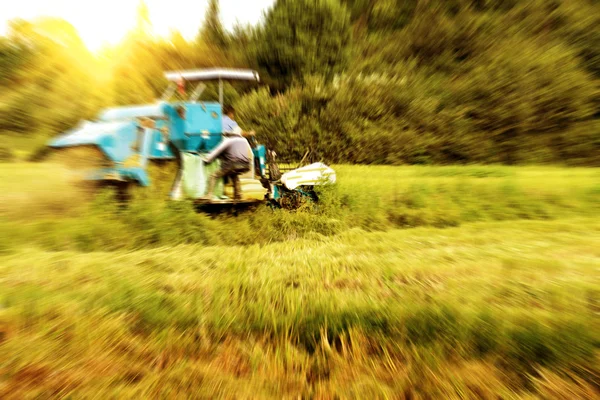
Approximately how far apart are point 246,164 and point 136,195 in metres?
1.71

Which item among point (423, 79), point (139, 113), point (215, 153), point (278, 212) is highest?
point (423, 79)

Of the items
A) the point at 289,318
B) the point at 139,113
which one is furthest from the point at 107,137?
the point at 289,318

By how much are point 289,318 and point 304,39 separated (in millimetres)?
15583

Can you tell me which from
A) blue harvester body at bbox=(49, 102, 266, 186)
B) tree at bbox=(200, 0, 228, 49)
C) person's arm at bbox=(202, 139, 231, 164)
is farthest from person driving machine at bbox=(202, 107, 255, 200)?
tree at bbox=(200, 0, 228, 49)

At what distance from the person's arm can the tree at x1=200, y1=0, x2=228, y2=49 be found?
1354 cm

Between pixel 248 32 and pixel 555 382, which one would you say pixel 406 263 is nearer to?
pixel 555 382

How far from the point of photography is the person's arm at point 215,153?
524 centimetres

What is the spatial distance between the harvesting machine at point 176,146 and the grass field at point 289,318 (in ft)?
2.32

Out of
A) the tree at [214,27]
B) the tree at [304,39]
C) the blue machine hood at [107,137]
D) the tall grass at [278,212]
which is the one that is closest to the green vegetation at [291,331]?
the tall grass at [278,212]

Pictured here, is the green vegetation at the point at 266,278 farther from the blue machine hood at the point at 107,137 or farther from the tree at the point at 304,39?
the tree at the point at 304,39

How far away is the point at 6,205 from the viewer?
3.20 metres

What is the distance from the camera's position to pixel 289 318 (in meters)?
1.62

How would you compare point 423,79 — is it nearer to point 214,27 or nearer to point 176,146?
point 214,27

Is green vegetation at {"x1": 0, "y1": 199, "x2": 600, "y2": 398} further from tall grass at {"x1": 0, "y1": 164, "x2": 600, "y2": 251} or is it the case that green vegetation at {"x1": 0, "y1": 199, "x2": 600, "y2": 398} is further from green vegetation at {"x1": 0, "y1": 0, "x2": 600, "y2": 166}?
green vegetation at {"x1": 0, "y1": 0, "x2": 600, "y2": 166}
